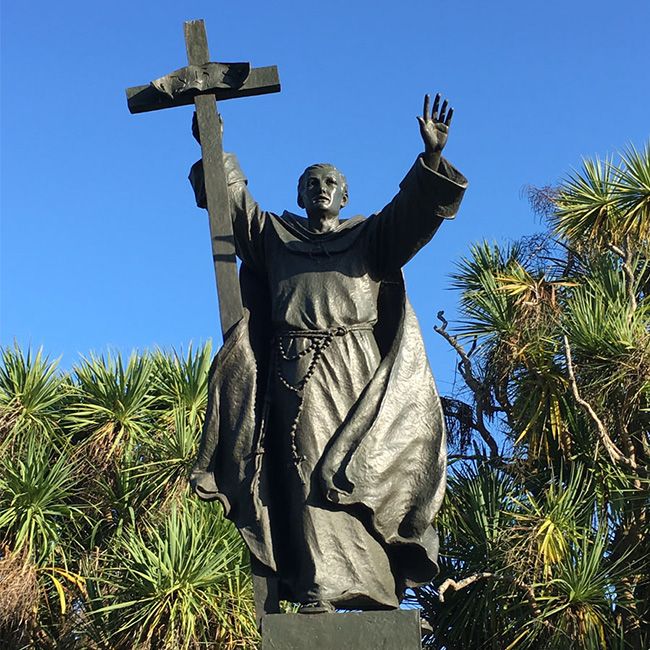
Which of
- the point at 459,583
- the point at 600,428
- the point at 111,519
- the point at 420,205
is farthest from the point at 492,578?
the point at 420,205

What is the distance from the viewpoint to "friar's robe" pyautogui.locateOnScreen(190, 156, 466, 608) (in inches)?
214

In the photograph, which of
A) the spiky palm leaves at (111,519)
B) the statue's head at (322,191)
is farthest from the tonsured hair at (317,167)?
the spiky palm leaves at (111,519)

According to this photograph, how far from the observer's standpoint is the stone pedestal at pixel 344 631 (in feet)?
16.7

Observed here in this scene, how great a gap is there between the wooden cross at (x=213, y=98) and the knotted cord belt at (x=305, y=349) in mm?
269

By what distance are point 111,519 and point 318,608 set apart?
8.86 m

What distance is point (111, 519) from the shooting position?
45.3 ft

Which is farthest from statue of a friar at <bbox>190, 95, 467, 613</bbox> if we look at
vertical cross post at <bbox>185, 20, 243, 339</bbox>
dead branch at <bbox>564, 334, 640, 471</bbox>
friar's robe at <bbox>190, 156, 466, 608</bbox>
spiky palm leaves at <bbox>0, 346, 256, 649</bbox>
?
dead branch at <bbox>564, 334, 640, 471</bbox>

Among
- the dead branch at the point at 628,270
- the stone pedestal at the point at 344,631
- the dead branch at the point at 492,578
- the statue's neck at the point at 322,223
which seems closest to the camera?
the stone pedestal at the point at 344,631

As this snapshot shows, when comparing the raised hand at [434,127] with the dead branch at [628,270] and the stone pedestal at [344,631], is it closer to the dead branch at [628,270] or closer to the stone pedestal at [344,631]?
the stone pedestal at [344,631]

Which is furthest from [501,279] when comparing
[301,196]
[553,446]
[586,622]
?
[301,196]

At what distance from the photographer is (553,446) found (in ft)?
45.0

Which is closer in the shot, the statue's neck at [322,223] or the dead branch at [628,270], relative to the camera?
the statue's neck at [322,223]

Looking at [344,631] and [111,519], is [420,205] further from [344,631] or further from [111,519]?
[111,519]

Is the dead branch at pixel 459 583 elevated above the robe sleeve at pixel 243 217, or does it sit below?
below
